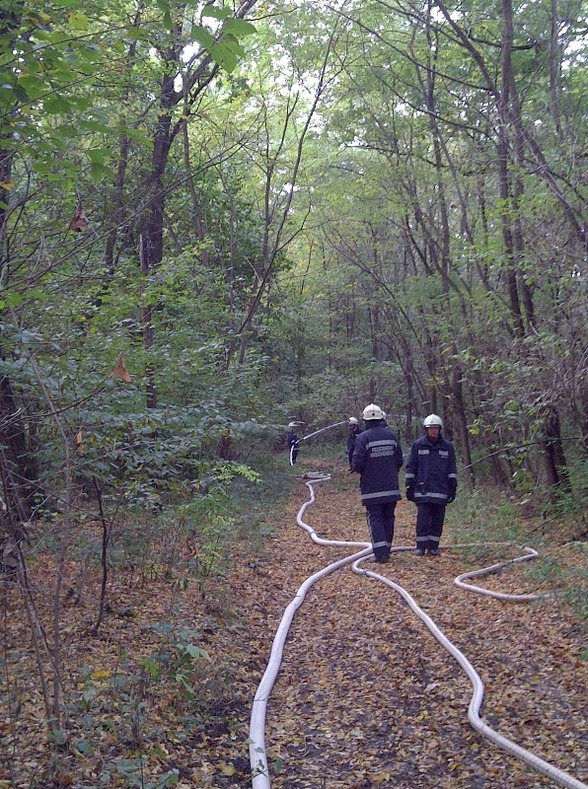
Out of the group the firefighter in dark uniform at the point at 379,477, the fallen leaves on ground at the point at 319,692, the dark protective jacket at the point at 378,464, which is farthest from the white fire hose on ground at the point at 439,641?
the dark protective jacket at the point at 378,464

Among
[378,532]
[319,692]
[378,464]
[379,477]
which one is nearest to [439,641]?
[319,692]

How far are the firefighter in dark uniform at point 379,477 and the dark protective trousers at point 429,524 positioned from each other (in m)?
0.39

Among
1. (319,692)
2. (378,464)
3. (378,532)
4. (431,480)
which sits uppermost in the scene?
(378,464)

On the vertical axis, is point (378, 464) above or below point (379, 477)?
above

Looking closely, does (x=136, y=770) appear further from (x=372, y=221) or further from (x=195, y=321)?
(x=372, y=221)

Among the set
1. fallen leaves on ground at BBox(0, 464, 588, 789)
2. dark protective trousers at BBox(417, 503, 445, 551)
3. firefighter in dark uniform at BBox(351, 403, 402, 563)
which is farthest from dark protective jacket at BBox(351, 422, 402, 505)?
fallen leaves on ground at BBox(0, 464, 588, 789)

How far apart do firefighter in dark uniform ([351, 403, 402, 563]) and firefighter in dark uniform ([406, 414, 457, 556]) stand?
0.27m

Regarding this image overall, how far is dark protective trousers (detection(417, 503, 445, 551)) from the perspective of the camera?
31.0ft

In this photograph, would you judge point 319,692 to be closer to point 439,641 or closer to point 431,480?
point 439,641

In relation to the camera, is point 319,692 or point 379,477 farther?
point 379,477

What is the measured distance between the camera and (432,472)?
31.1ft

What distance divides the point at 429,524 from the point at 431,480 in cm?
58

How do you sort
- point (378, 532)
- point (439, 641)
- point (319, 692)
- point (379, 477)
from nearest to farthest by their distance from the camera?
point (319, 692), point (439, 641), point (378, 532), point (379, 477)

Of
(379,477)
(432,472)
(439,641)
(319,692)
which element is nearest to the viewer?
(319,692)
